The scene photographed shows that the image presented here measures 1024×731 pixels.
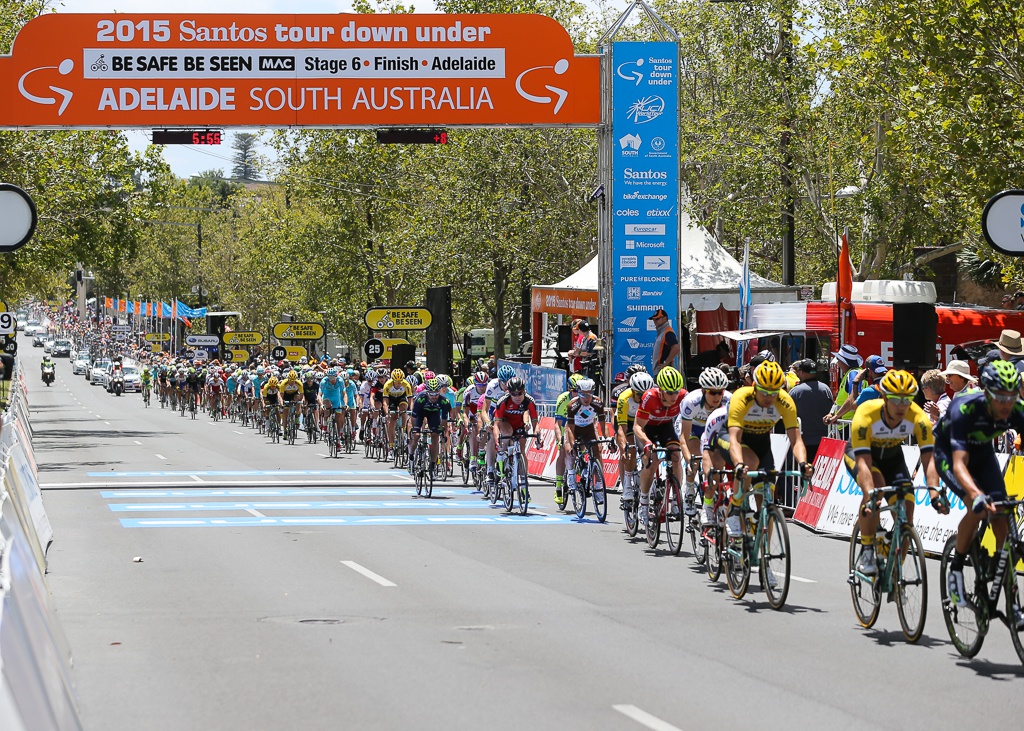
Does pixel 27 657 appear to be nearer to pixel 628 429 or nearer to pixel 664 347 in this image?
pixel 628 429

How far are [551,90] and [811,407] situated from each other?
386 inches

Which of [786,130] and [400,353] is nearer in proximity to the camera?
[400,353]

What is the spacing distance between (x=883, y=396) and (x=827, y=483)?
6755 mm

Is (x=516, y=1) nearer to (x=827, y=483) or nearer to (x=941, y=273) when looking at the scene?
(x=941, y=273)

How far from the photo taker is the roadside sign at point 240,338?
2549 inches

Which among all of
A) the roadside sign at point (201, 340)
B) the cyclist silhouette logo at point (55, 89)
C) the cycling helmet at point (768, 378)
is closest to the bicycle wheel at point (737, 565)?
the cycling helmet at point (768, 378)

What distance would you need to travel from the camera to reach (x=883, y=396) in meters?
10.0

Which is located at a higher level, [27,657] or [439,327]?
[439,327]

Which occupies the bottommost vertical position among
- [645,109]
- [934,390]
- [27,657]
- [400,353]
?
[27,657]

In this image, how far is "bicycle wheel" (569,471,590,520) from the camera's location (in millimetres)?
17647

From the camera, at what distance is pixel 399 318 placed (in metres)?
36.8

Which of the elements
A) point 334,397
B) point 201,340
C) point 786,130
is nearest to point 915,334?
point 334,397

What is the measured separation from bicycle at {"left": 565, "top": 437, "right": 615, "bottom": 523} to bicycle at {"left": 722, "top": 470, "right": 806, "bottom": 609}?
218 inches

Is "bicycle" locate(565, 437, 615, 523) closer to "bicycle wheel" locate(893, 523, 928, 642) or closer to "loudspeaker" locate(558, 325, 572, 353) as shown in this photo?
"bicycle wheel" locate(893, 523, 928, 642)
